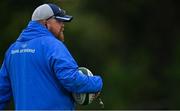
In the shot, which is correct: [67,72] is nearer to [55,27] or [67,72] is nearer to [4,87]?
[55,27]

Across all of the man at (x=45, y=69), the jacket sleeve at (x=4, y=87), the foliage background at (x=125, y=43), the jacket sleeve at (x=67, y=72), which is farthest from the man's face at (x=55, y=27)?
the foliage background at (x=125, y=43)

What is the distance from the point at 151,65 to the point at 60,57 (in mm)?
8495

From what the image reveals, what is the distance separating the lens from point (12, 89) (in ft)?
22.7

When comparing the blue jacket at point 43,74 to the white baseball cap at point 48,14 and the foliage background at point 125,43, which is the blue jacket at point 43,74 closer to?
the white baseball cap at point 48,14

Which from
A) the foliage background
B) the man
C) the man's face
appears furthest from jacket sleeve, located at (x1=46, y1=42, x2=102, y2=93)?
the foliage background

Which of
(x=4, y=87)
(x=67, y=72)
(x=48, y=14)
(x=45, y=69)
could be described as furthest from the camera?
(x=4, y=87)

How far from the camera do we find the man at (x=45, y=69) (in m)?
6.50

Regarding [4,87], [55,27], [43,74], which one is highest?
[55,27]

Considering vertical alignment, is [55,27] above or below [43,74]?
above

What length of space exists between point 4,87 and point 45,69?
1.77 feet

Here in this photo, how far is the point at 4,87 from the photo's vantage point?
6969 millimetres

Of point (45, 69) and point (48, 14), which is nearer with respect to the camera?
point (45, 69)

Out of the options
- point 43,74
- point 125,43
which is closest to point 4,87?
point 43,74

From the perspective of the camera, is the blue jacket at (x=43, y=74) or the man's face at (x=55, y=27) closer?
the blue jacket at (x=43, y=74)
